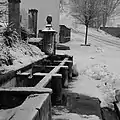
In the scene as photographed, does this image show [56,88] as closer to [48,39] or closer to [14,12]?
[14,12]

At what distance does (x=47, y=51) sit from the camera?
1302 cm

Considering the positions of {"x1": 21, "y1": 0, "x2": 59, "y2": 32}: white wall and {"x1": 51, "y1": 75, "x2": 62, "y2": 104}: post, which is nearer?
{"x1": 51, "y1": 75, "x2": 62, "y2": 104}: post

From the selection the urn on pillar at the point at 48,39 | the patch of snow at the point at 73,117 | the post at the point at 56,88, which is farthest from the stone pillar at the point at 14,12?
the patch of snow at the point at 73,117

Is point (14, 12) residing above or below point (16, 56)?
above

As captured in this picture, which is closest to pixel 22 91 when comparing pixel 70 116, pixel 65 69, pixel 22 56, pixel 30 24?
pixel 70 116

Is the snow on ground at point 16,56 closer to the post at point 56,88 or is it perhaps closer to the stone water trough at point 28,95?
the stone water trough at point 28,95

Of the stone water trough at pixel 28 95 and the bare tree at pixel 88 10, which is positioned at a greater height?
the bare tree at pixel 88 10

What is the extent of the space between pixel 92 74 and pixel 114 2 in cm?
3659

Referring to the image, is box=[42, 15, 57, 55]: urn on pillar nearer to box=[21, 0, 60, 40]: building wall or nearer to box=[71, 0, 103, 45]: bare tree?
box=[21, 0, 60, 40]: building wall

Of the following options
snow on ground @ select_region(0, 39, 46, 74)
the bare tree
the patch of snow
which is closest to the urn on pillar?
snow on ground @ select_region(0, 39, 46, 74)

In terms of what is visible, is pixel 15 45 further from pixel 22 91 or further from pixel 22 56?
pixel 22 91

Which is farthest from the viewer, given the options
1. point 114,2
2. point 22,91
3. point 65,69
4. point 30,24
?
point 114,2

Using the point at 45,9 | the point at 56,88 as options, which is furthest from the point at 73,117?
the point at 45,9

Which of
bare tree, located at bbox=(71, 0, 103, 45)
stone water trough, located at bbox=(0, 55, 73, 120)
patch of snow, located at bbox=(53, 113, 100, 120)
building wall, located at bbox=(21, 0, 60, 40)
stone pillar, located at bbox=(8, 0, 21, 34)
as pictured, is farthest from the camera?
bare tree, located at bbox=(71, 0, 103, 45)
